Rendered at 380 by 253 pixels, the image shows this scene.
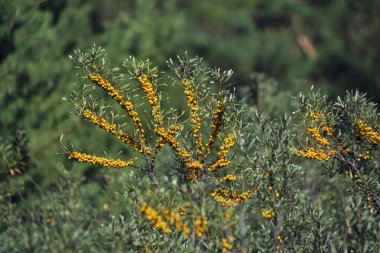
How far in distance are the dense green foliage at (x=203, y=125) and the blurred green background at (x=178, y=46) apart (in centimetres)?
4

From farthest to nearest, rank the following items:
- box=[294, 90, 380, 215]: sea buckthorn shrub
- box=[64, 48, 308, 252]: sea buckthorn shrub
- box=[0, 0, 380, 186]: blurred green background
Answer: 1. box=[0, 0, 380, 186]: blurred green background
2. box=[294, 90, 380, 215]: sea buckthorn shrub
3. box=[64, 48, 308, 252]: sea buckthorn shrub

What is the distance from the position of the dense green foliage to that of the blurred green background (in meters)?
0.04

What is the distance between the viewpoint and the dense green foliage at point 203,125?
16.2 ft

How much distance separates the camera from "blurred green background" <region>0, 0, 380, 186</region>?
38.4 feet

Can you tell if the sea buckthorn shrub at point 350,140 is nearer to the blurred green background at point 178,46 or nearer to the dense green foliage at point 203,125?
the dense green foliage at point 203,125

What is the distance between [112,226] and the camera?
203 inches

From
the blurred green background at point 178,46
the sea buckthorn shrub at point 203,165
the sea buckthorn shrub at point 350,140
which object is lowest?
the sea buckthorn shrub at point 203,165

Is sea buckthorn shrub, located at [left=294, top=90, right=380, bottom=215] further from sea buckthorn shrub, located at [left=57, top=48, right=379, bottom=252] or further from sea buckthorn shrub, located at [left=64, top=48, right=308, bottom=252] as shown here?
sea buckthorn shrub, located at [left=64, top=48, right=308, bottom=252]

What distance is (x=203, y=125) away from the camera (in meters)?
6.14

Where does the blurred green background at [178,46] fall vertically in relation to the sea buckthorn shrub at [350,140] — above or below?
above

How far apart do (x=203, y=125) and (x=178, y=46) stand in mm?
17404

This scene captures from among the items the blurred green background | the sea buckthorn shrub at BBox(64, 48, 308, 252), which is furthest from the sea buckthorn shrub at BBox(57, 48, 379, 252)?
the blurred green background

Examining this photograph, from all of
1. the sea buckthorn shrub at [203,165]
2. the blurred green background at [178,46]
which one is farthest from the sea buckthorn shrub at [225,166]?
the blurred green background at [178,46]

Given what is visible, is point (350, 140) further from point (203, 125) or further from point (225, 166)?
point (203, 125)
